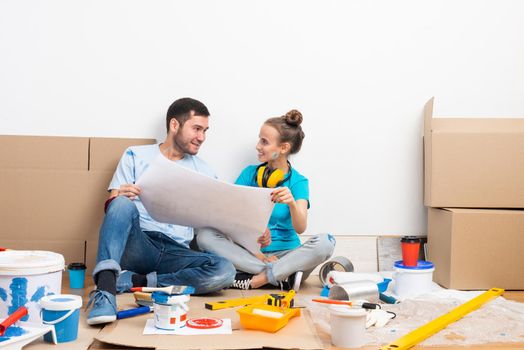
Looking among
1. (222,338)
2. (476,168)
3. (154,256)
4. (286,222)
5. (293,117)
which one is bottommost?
(222,338)

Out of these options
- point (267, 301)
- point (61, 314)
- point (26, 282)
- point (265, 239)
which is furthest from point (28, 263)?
point (265, 239)

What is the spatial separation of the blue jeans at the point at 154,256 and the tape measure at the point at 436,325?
65 centimetres

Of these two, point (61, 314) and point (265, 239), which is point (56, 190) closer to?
point (265, 239)

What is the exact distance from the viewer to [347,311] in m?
1.35

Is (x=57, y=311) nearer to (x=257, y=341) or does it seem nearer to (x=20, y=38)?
(x=257, y=341)

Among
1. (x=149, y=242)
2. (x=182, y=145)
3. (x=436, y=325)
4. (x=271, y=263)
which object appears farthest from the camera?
(x=182, y=145)

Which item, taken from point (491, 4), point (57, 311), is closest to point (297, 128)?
point (491, 4)

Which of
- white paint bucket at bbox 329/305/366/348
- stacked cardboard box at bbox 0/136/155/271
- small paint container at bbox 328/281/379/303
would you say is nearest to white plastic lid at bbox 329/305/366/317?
white paint bucket at bbox 329/305/366/348

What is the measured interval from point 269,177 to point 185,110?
0.39 meters

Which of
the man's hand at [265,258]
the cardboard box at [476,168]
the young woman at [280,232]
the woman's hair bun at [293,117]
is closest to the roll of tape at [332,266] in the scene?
the young woman at [280,232]

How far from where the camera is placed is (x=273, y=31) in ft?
7.77

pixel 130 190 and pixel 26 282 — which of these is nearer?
pixel 26 282

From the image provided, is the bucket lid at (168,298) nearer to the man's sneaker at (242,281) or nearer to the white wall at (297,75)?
the man's sneaker at (242,281)

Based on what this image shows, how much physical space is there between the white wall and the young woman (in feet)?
0.52
